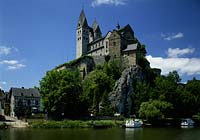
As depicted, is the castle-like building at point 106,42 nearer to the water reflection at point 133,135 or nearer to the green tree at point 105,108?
the green tree at point 105,108

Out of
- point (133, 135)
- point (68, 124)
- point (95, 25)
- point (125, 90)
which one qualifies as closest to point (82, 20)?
point (95, 25)

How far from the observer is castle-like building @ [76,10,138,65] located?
2636 inches

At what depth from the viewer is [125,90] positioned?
61.2 meters

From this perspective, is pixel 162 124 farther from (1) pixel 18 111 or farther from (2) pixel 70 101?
(1) pixel 18 111

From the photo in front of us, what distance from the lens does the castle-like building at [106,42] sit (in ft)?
220

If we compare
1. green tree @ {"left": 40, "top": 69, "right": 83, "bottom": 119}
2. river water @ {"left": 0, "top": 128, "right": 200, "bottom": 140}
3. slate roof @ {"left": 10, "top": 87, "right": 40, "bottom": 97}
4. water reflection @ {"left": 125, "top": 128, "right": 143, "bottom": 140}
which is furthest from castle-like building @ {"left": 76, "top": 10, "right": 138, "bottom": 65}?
river water @ {"left": 0, "top": 128, "right": 200, "bottom": 140}

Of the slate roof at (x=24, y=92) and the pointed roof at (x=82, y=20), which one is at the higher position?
the pointed roof at (x=82, y=20)

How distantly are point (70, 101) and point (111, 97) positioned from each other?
12.6 m

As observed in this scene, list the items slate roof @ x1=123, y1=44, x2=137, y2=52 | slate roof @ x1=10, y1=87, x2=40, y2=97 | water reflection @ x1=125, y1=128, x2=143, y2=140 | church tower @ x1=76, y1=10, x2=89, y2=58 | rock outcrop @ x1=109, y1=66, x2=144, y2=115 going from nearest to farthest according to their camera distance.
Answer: water reflection @ x1=125, y1=128, x2=143, y2=140 → rock outcrop @ x1=109, y1=66, x2=144, y2=115 → slate roof @ x1=10, y1=87, x2=40, y2=97 → slate roof @ x1=123, y1=44, x2=137, y2=52 → church tower @ x1=76, y1=10, x2=89, y2=58

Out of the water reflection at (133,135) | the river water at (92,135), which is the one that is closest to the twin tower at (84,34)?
the water reflection at (133,135)

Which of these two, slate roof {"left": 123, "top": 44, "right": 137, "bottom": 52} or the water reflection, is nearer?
the water reflection

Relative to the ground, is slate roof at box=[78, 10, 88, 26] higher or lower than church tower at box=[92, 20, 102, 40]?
higher

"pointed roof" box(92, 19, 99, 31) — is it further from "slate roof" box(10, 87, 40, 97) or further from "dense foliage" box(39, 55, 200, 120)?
"slate roof" box(10, 87, 40, 97)

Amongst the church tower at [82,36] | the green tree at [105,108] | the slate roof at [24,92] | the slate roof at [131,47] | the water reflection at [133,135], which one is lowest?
the water reflection at [133,135]
